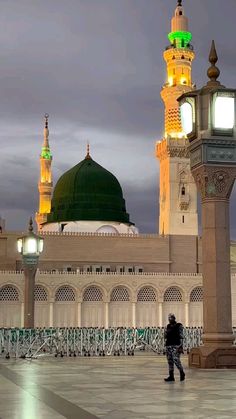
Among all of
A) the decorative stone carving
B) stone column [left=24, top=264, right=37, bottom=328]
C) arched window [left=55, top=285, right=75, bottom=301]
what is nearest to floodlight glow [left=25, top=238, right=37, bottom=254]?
stone column [left=24, top=264, right=37, bottom=328]

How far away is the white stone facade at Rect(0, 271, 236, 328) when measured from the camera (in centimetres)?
4247

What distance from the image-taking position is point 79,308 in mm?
43312

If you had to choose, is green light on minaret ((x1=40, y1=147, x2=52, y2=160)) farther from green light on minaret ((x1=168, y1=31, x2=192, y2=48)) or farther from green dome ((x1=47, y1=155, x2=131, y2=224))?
green light on minaret ((x1=168, y1=31, x2=192, y2=48))

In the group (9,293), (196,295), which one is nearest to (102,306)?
(9,293)

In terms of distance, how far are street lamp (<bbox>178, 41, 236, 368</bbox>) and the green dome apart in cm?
3935

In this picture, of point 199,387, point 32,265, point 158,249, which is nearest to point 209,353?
point 199,387

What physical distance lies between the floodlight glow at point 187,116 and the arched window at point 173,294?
104 ft

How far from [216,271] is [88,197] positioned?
40.5m

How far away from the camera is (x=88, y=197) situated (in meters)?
53.6

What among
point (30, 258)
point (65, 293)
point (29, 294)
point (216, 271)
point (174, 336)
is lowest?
point (174, 336)

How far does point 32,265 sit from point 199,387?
48.0ft

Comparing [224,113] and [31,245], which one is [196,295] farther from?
[224,113]

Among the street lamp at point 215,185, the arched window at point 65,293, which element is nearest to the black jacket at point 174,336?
the street lamp at point 215,185

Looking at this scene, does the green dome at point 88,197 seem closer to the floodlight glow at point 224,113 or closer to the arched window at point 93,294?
the arched window at point 93,294
